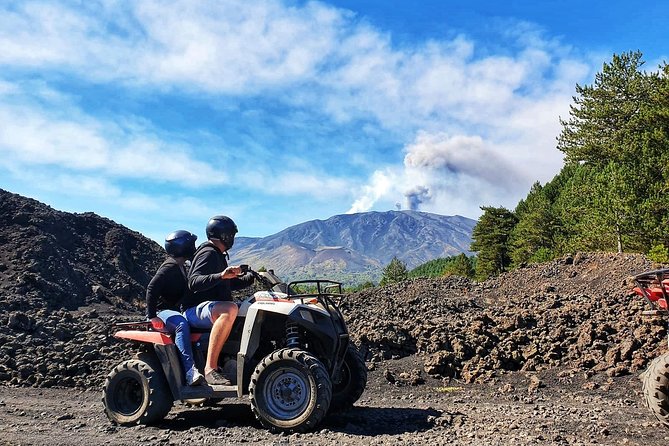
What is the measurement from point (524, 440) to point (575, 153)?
4530 cm

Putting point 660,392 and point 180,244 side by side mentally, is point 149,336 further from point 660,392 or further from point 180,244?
point 660,392

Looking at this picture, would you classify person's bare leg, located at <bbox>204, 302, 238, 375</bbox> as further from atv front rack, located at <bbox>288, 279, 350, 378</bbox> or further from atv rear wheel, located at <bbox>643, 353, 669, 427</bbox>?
atv rear wheel, located at <bbox>643, 353, 669, 427</bbox>

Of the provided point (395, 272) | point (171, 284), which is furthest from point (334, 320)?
point (395, 272)

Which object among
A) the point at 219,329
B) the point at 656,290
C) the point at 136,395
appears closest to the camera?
the point at 219,329

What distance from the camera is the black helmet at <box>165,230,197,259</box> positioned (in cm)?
735

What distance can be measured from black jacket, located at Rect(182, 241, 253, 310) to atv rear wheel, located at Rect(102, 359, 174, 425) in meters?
0.91

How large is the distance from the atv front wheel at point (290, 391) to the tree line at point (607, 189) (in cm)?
2429

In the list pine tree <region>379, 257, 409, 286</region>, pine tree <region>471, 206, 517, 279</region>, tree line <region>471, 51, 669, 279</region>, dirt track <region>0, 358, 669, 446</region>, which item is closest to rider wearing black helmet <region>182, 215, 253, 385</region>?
dirt track <region>0, 358, 669, 446</region>

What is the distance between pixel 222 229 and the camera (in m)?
7.05

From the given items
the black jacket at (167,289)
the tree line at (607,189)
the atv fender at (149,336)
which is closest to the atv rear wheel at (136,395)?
the atv fender at (149,336)

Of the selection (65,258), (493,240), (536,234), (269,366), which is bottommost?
(269,366)

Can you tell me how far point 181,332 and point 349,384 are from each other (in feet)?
7.09

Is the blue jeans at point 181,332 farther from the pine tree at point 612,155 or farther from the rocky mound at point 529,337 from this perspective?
the pine tree at point 612,155

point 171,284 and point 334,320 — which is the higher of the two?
point 171,284
